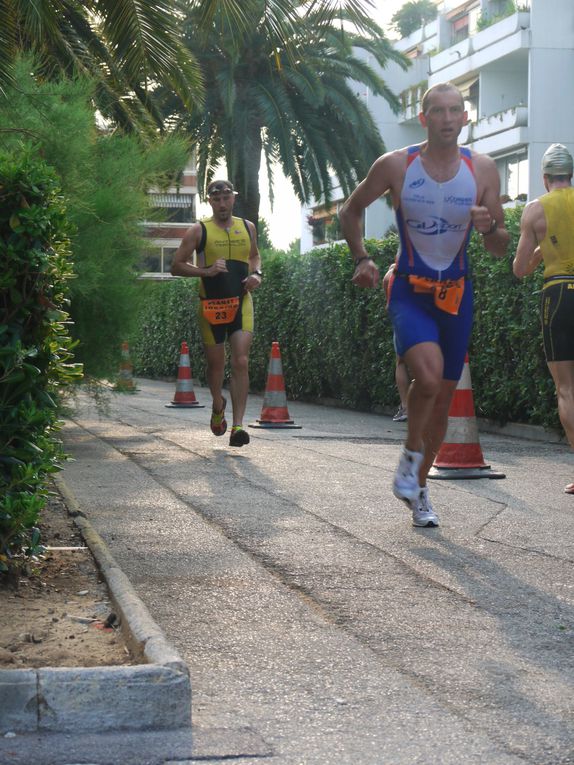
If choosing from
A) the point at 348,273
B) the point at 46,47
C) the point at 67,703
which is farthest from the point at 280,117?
the point at 67,703

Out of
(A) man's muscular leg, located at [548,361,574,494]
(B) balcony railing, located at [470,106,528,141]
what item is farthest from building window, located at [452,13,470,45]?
(A) man's muscular leg, located at [548,361,574,494]

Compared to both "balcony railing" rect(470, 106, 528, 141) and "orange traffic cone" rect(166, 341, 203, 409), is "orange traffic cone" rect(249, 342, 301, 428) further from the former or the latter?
"balcony railing" rect(470, 106, 528, 141)

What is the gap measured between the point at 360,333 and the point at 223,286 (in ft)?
25.1

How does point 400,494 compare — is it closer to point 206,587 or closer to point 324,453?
point 206,587

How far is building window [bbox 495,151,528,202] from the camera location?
4347 cm

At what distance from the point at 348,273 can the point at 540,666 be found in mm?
14654

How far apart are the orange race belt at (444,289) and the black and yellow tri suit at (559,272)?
1959 mm

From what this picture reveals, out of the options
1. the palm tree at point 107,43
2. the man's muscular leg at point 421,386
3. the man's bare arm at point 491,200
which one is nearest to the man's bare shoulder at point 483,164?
the man's bare arm at point 491,200

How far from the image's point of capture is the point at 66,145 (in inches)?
377

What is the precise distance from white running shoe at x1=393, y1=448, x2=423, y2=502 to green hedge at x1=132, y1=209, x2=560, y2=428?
494 centimetres

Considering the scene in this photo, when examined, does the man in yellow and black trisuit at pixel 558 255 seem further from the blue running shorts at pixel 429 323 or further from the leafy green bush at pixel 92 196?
the leafy green bush at pixel 92 196

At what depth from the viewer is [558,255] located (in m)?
7.96

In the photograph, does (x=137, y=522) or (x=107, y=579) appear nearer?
(x=107, y=579)

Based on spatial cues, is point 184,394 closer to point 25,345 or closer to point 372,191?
point 372,191
